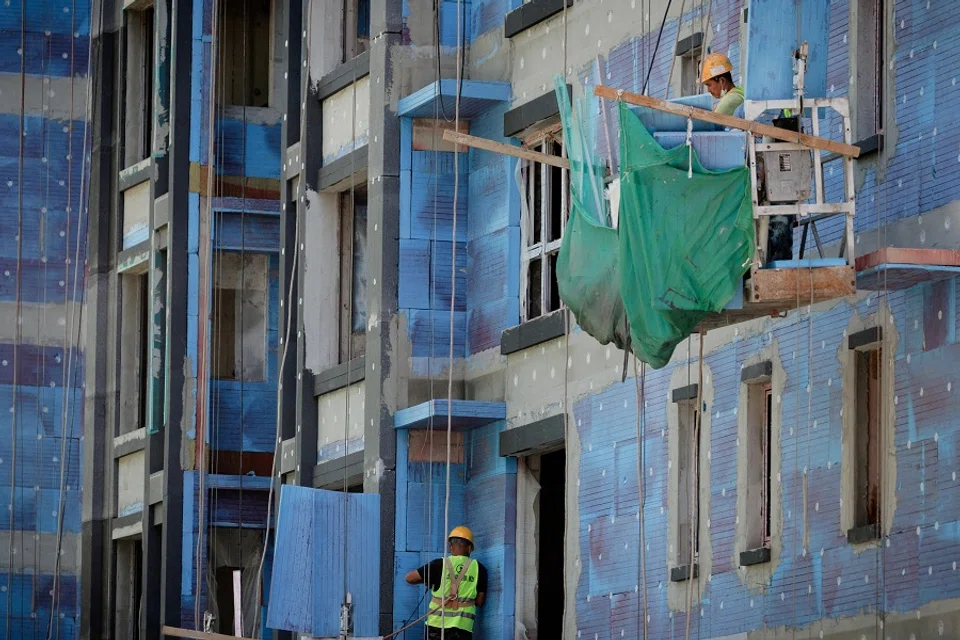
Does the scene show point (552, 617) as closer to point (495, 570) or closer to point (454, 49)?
point (495, 570)

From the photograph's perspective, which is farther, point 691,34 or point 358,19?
point 358,19

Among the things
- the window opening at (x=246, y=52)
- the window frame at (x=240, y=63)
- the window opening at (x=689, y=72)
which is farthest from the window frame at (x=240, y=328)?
the window opening at (x=689, y=72)

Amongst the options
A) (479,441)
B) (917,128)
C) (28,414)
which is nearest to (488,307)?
(479,441)

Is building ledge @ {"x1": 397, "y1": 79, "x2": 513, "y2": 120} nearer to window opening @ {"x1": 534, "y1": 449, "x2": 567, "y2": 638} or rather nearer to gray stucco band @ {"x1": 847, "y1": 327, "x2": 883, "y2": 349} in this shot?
window opening @ {"x1": 534, "y1": 449, "x2": 567, "y2": 638}

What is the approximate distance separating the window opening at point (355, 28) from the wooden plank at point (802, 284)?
12.4 m

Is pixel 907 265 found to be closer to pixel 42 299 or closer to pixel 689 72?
pixel 689 72

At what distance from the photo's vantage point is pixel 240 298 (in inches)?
1403

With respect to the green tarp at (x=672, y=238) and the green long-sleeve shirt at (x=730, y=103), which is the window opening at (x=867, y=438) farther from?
the green long-sleeve shirt at (x=730, y=103)

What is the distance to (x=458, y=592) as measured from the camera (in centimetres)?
2652

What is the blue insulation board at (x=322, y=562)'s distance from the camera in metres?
26.7

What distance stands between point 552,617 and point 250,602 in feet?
29.7

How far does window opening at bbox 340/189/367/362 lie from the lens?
3072cm

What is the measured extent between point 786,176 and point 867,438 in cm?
236

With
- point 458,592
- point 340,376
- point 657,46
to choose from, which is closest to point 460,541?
point 458,592
